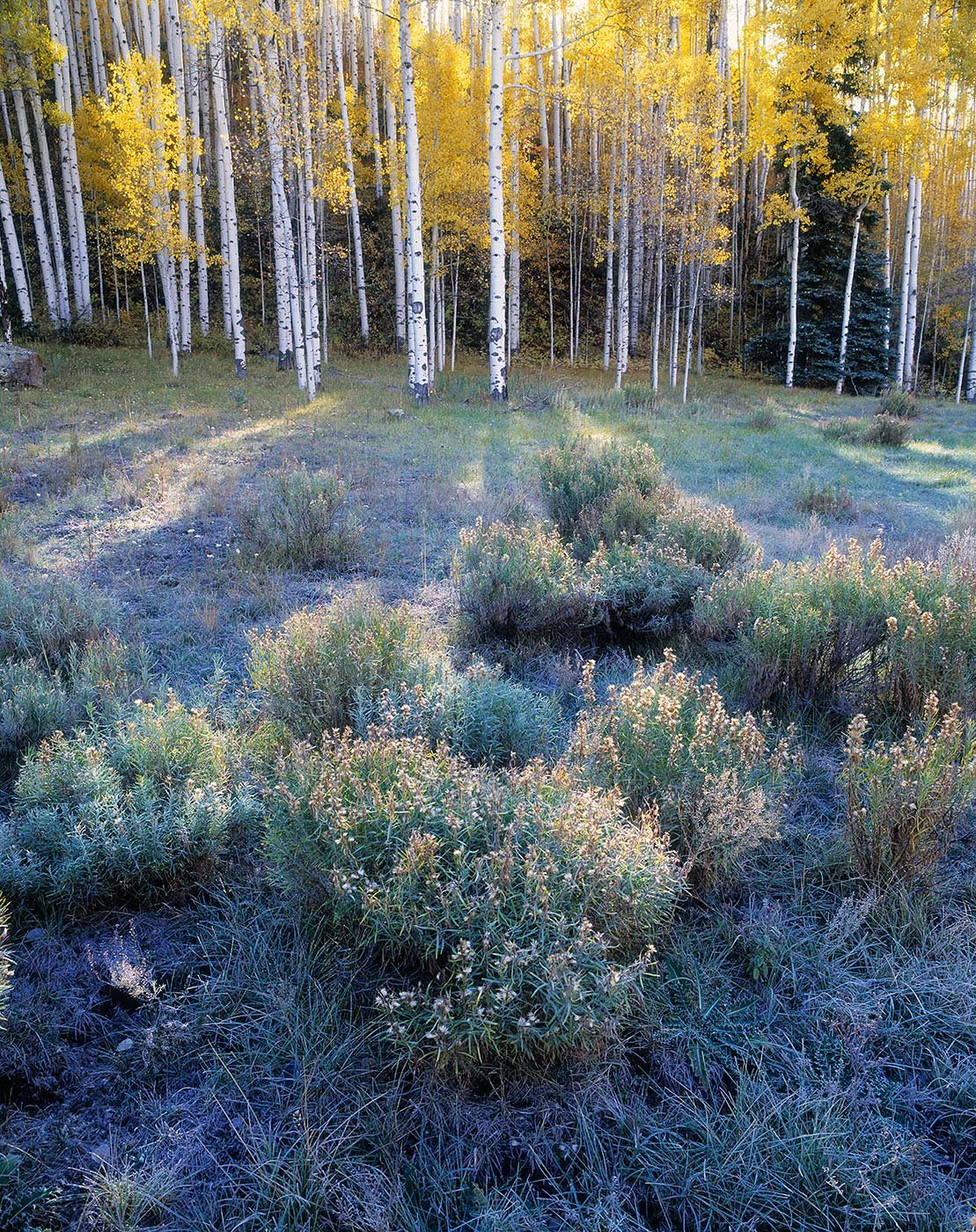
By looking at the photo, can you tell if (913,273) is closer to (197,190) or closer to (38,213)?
(197,190)

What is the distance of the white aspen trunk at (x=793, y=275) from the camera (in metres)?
22.6

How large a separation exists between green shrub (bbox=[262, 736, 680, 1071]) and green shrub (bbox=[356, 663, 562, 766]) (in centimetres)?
60

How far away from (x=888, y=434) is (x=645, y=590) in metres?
11.3

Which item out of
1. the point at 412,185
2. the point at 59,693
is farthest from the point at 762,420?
the point at 59,693

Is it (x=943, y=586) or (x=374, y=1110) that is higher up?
(x=943, y=586)

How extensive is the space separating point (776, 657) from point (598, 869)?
2382mm

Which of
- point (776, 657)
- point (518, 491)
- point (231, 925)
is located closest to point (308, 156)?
point (518, 491)

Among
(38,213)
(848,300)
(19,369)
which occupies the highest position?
(38,213)

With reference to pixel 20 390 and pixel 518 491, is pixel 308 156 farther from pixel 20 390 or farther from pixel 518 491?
pixel 518 491

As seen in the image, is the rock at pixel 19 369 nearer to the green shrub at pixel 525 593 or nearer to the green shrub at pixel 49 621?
the green shrub at pixel 49 621

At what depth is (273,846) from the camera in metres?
2.62

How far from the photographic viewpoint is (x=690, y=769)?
9.73 feet

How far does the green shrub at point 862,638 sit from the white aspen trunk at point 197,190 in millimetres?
19244

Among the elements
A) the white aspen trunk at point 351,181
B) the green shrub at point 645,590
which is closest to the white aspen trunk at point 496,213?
the white aspen trunk at point 351,181
